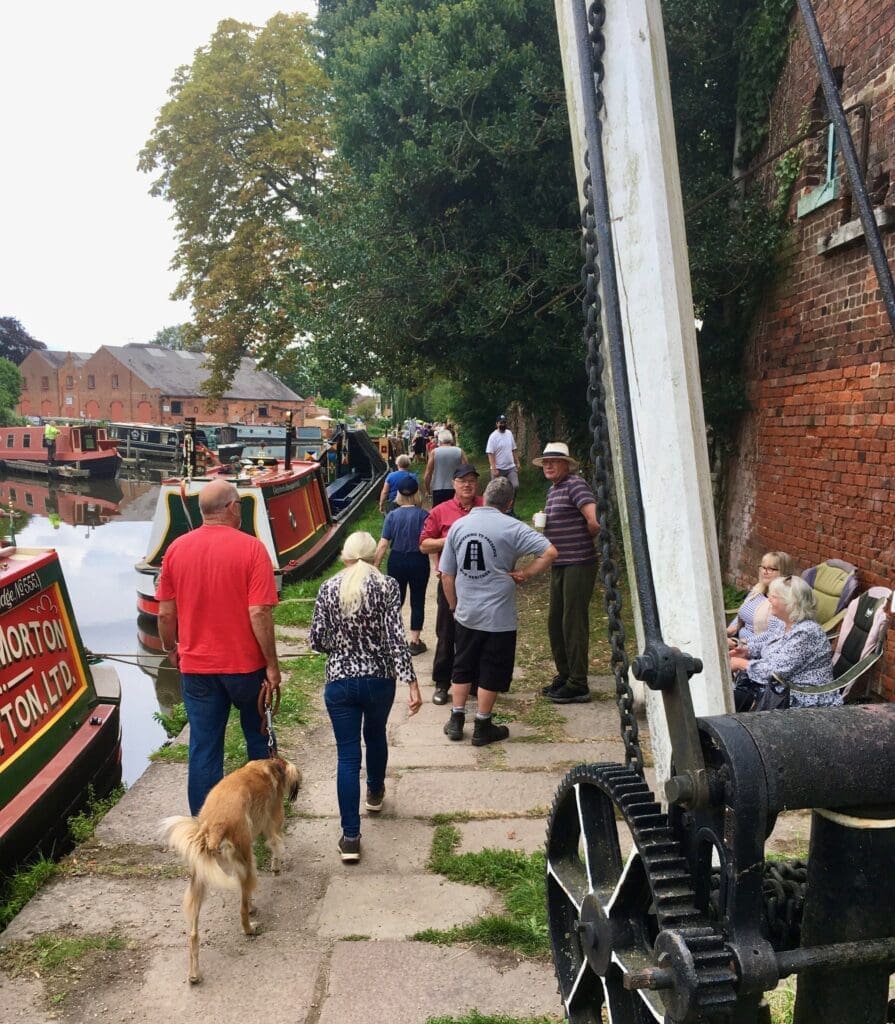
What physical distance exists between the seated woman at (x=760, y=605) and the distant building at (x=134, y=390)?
60.9 meters

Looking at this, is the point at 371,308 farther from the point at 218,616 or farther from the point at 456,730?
the point at 218,616

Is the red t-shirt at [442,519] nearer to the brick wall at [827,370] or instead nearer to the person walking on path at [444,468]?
the brick wall at [827,370]

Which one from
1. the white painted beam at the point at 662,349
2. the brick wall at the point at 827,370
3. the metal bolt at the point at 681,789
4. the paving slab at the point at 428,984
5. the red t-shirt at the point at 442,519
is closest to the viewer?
the metal bolt at the point at 681,789

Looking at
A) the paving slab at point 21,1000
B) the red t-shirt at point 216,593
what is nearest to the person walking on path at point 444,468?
the red t-shirt at point 216,593

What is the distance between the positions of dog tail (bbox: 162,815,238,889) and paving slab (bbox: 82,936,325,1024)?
320mm

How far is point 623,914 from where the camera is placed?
5.62 ft

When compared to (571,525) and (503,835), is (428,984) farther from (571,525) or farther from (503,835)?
(571,525)

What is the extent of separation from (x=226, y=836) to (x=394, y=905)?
878mm

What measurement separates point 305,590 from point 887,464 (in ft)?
24.8

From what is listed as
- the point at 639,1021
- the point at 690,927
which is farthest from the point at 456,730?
the point at 690,927

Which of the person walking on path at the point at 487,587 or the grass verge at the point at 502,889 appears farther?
the person walking on path at the point at 487,587

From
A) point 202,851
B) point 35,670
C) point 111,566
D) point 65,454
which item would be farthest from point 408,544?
point 65,454

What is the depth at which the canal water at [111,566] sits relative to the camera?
29.7ft

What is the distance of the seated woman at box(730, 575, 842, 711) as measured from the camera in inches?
197
